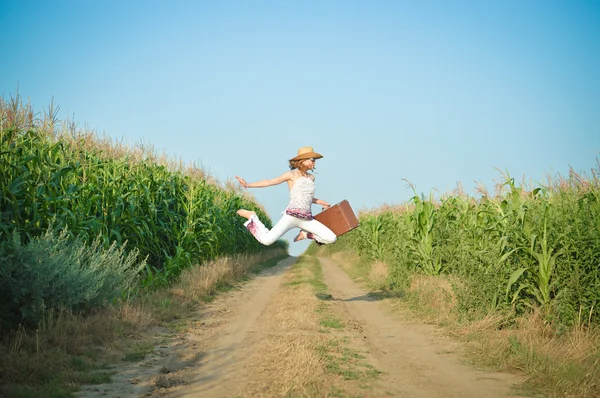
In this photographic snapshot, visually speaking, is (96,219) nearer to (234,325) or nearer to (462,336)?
(234,325)

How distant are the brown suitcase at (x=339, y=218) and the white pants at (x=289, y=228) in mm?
320

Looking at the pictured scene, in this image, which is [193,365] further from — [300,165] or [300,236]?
[300,165]

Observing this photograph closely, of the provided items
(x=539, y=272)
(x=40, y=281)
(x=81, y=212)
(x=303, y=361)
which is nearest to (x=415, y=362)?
(x=303, y=361)

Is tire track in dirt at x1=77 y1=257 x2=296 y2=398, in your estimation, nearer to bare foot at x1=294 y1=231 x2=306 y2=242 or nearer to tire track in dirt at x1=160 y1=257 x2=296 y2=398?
tire track in dirt at x1=160 y1=257 x2=296 y2=398

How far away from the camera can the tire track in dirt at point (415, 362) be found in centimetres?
562

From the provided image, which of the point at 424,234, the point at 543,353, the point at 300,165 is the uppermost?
the point at 300,165

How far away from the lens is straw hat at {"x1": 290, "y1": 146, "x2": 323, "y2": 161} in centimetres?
1005

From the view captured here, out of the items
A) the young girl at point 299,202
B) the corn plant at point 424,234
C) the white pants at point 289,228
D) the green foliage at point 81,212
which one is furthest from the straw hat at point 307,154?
the corn plant at point 424,234

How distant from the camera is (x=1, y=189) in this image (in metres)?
7.44

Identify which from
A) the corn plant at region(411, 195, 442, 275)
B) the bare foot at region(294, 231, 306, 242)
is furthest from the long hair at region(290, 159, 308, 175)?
the corn plant at region(411, 195, 442, 275)

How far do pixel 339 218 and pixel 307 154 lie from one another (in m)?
1.55

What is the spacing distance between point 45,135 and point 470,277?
9.08m

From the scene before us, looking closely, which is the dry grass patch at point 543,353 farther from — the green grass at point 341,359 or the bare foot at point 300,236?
the bare foot at point 300,236

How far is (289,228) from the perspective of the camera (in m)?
10.3
